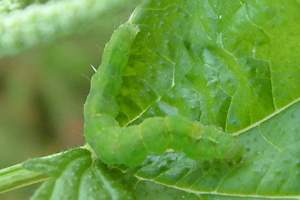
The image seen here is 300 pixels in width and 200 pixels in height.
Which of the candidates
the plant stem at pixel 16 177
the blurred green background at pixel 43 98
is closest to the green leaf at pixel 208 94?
Result: the plant stem at pixel 16 177

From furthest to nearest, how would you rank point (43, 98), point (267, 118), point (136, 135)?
point (43, 98), point (267, 118), point (136, 135)

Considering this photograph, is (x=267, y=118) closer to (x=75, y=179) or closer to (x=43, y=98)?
(x=75, y=179)

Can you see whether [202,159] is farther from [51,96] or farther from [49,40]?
[51,96]

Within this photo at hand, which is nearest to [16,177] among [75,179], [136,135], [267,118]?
[75,179]

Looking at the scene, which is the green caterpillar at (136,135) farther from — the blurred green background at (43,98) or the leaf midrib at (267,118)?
the blurred green background at (43,98)

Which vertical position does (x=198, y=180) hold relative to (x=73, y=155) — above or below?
below

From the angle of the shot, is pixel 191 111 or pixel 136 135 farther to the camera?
pixel 191 111

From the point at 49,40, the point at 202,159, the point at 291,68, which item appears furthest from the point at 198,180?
the point at 49,40
